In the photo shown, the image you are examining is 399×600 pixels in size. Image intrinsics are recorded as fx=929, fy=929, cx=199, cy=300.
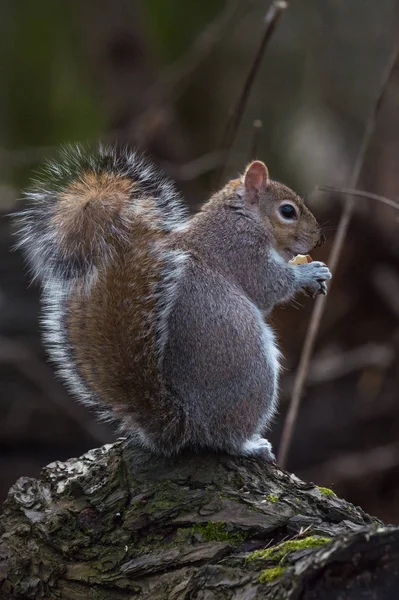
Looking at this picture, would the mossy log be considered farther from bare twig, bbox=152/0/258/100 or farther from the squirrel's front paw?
bare twig, bbox=152/0/258/100

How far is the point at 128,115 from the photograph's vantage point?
217 inches

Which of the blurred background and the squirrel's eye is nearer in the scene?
the squirrel's eye

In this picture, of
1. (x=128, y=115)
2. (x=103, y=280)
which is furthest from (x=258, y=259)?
(x=128, y=115)

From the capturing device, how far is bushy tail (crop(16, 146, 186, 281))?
2.15m

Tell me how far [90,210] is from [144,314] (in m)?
0.28

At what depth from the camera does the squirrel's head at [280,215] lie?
Result: 2762 millimetres

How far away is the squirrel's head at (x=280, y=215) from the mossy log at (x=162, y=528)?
85 centimetres

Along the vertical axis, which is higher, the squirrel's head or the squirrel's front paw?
the squirrel's head

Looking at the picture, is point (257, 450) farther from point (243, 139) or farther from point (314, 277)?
point (243, 139)

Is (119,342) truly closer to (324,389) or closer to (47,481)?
(47,481)

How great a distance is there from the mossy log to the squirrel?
116mm

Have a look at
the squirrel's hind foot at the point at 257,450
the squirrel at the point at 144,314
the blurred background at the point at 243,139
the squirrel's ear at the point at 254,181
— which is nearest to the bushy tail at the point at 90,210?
the squirrel at the point at 144,314

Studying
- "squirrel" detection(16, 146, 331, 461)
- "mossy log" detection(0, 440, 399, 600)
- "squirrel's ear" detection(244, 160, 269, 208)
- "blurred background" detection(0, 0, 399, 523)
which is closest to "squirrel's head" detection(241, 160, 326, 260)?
"squirrel's ear" detection(244, 160, 269, 208)

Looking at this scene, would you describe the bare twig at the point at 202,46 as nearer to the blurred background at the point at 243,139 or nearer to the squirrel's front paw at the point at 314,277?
the blurred background at the point at 243,139
